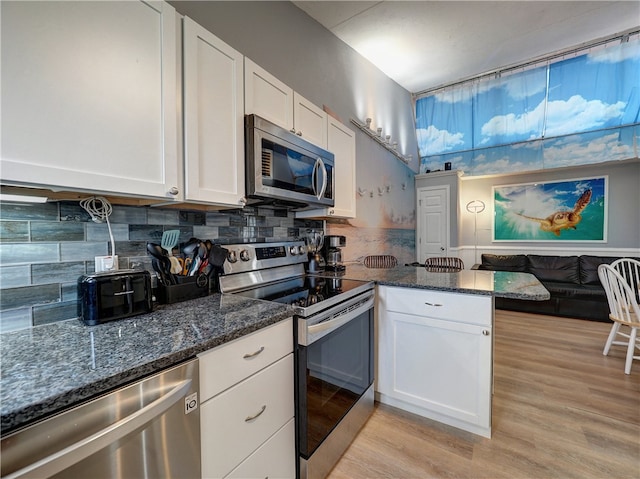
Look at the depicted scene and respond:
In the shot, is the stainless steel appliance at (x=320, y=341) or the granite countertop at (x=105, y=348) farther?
the stainless steel appliance at (x=320, y=341)

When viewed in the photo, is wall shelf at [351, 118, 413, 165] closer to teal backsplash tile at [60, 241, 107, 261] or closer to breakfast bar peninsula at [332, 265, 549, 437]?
breakfast bar peninsula at [332, 265, 549, 437]

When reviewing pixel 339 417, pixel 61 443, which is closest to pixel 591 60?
pixel 339 417

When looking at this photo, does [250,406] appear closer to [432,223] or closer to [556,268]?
[432,223]

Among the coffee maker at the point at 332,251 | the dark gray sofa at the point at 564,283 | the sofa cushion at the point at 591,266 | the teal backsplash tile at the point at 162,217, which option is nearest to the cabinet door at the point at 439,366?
the coffee maker at the point at 332,251

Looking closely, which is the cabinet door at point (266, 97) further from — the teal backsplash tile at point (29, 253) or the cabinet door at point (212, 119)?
the teal backsplash tile at point (29, 253)

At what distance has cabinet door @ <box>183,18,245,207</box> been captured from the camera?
3.89 feet

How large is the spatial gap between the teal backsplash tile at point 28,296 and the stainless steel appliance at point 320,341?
2.17 feet

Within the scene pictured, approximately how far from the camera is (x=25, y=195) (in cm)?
95

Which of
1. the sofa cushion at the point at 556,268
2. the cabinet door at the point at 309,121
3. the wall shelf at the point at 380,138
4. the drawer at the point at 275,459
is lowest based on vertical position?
the drawer at the point at 275,459

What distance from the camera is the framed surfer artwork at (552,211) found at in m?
4.39

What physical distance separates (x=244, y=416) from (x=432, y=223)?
4994 mm

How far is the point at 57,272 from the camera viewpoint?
1.04 meters

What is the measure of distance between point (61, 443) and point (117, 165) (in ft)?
2.63

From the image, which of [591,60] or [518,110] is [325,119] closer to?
[518,110]
